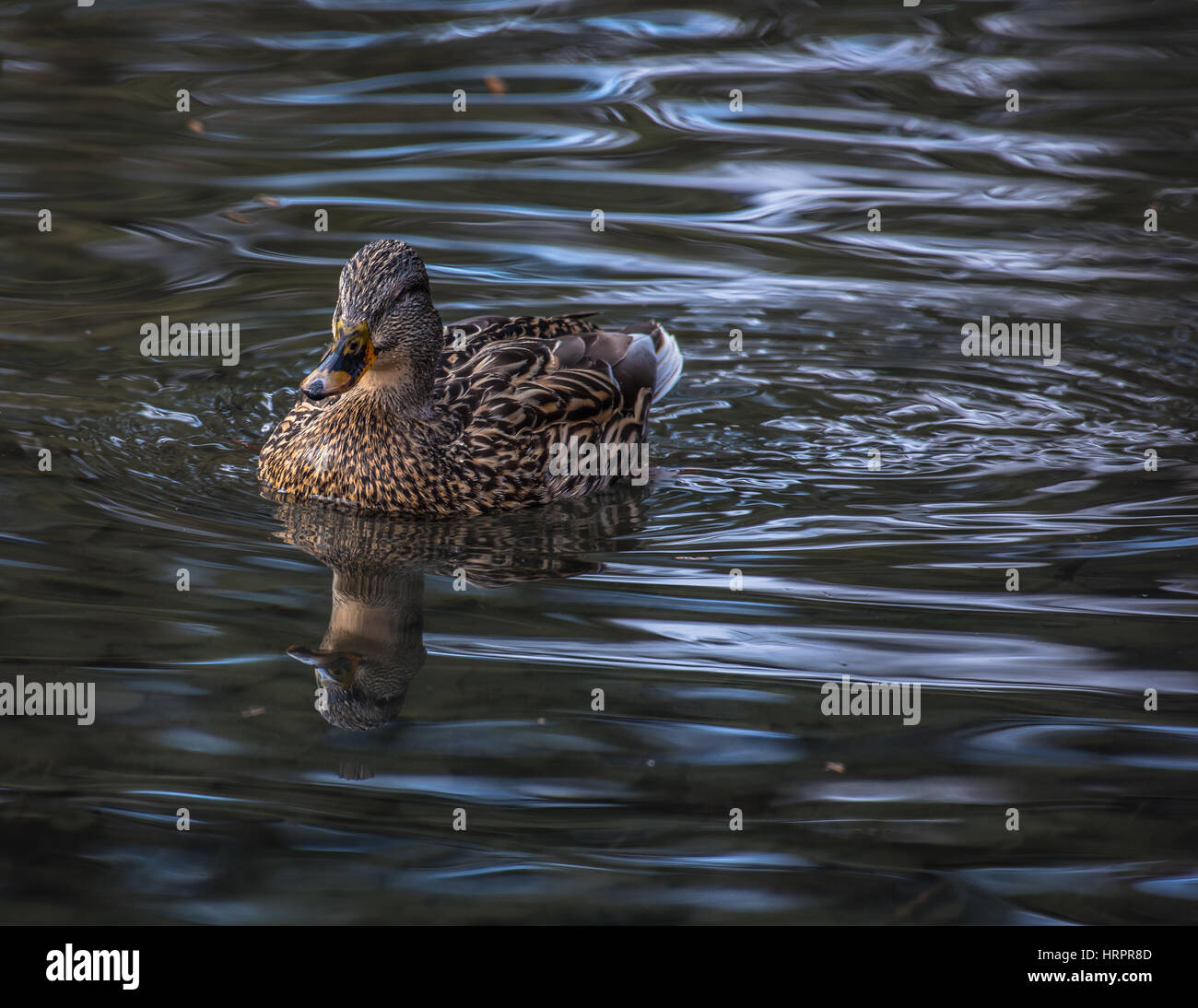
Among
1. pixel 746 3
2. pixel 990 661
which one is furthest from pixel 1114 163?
pixel 990 661

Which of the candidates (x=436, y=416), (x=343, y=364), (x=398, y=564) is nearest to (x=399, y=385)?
(x=436, y=416)

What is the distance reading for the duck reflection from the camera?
19.6ft

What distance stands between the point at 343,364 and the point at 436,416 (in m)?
0.93

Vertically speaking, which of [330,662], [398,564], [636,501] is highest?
[636,501]

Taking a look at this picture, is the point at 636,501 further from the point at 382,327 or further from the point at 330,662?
the point at 330,662

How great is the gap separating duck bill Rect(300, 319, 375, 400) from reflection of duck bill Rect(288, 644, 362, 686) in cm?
118

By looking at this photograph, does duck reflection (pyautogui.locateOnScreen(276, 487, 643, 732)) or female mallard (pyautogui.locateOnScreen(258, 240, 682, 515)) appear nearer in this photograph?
duck reflection (pyautogui.locateOnScreen(276, 487, 643, 732))

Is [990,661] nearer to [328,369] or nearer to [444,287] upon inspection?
[328,369]

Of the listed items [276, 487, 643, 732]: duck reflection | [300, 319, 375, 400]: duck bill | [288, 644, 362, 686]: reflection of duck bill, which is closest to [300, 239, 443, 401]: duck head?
[300, 319, 375, 400]: duck bill

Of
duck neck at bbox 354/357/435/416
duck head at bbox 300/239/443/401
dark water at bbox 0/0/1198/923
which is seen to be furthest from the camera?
duck neck at bbox 354/357/435/416

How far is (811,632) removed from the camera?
6.38m

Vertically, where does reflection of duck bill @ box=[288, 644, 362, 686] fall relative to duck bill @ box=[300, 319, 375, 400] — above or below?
below

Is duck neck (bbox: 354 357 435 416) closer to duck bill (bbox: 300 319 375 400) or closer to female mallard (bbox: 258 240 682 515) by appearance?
female mallard (bbox: 258 240 682 515)

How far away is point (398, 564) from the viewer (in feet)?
23.2
